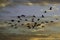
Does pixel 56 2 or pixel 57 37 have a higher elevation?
pixel 56 2

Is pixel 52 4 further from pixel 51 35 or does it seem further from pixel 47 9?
pixel 51 35

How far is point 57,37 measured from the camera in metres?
1.30

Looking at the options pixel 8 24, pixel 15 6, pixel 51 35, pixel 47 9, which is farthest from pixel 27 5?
pixel 51 35

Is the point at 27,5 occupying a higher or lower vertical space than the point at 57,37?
higher

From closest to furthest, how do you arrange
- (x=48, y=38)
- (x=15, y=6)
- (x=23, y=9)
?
(x=48, y=38), (x=23, y=9), (x=15, y=6)

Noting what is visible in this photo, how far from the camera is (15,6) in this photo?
6.70ft

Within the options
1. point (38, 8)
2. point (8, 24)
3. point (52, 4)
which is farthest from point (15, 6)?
point (8, 24)

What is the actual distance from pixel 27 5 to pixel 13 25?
612 millimetres

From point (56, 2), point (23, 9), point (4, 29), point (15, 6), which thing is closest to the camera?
point (4, 29)

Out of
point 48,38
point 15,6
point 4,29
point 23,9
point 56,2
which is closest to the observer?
point 48,38

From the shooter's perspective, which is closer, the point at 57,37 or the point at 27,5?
the point at 57,37

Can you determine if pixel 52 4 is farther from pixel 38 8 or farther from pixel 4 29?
pixel 4 29

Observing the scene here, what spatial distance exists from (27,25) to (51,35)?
241mm

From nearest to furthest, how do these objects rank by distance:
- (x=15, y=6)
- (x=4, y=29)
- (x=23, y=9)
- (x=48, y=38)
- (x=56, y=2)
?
(x=48, y=38), (x=4, y=29), (x=23, y=9), (x=15, y=6), (x=56, y=2)
